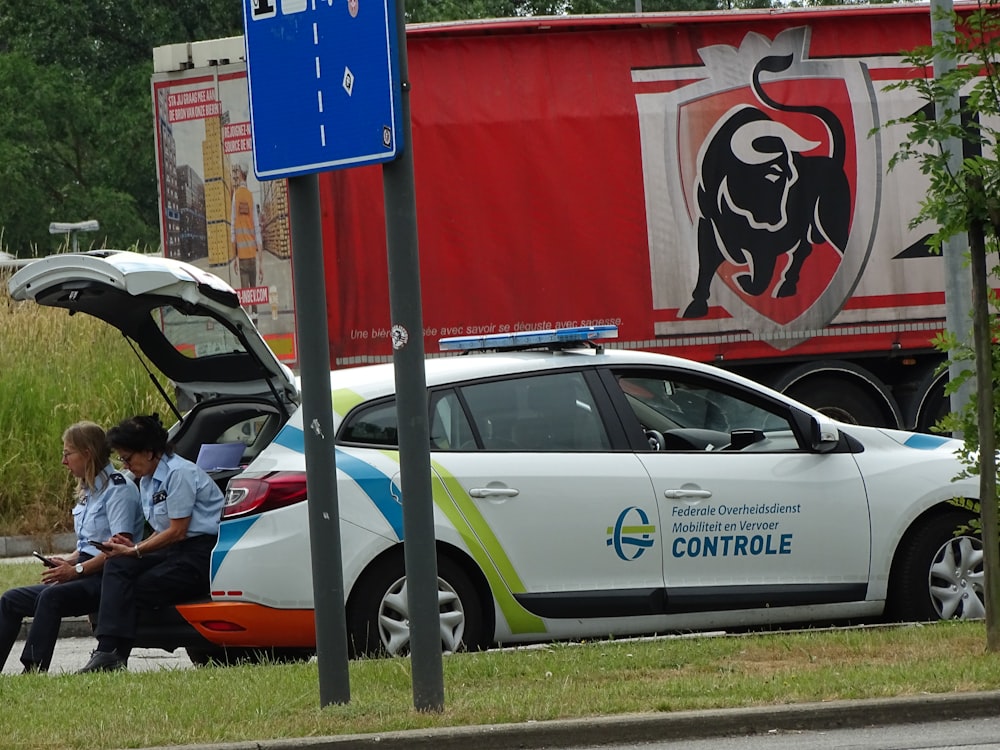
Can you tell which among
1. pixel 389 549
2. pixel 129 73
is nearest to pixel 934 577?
pixel 389 549

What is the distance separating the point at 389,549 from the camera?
770cm

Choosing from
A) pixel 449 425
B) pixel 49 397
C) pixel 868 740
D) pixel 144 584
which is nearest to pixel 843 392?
pixel 449 425

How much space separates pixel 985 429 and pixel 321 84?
11.1 feet

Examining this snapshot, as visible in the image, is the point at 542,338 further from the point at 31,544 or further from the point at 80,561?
the point at 31,544

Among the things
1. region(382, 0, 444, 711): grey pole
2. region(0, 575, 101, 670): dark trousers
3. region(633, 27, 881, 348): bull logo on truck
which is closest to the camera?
region(382, 0, 444, 711): grey pole

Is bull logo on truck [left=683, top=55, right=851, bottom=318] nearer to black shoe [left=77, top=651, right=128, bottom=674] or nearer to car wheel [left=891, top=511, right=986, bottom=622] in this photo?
car wheel [left=891, top=511, right=986, bottom=622]

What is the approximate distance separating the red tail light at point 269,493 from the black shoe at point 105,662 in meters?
0.91

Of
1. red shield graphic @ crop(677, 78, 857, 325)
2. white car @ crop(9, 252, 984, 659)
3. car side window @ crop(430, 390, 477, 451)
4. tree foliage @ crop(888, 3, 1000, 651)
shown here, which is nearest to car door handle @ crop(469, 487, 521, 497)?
white car @ crop(9, 252, 984, 659)

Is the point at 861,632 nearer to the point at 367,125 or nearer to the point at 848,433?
the point at 848,433

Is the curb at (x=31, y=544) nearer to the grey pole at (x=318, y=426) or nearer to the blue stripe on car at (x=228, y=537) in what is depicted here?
the blue stripe on car at (x=228, y=537)

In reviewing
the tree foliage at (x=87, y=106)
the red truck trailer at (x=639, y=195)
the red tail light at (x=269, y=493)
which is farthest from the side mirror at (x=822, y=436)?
the tree foliage at (x=87, y=106)

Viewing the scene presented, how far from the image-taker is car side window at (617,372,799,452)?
838 cm

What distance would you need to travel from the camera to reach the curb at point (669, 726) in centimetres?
592

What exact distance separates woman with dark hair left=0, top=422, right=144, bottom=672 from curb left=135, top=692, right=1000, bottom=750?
2.59 meters
